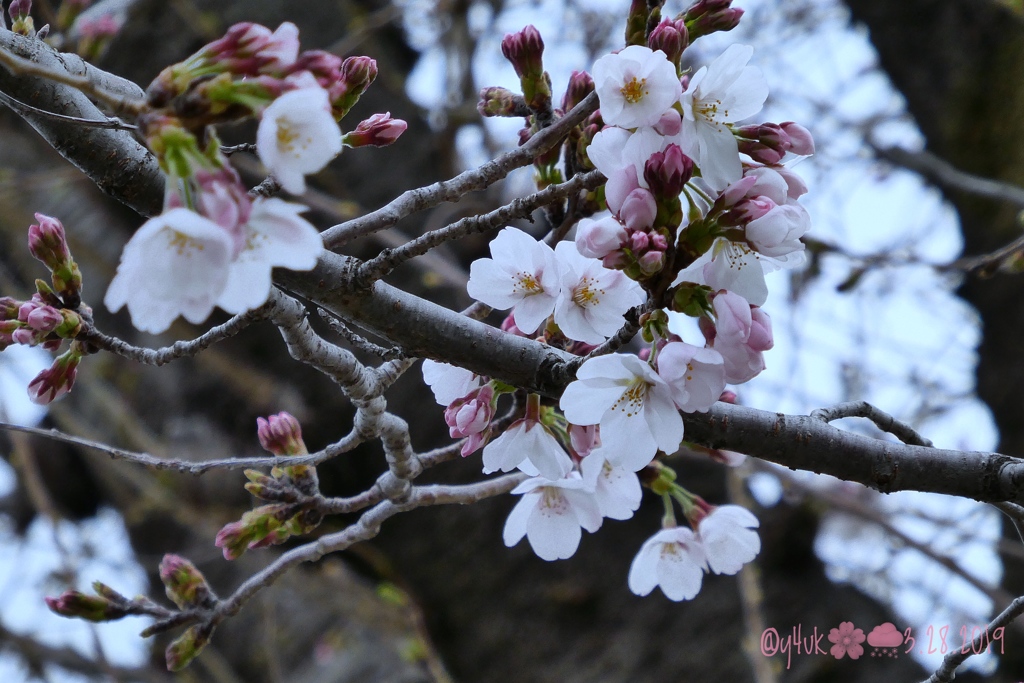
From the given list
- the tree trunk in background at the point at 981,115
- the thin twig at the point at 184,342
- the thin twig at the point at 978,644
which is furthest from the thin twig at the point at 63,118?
the tree trunk in background at the point at 981,115

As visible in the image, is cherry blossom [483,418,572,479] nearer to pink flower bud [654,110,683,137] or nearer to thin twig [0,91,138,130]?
pink flower bud [654,110,683,137]

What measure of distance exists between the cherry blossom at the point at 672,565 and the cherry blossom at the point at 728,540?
21 mm

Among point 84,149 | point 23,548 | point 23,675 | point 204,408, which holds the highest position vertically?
point 84,149

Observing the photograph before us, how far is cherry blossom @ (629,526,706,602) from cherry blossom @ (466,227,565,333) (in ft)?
1.49

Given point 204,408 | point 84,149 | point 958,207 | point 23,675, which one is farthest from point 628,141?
point 23,675

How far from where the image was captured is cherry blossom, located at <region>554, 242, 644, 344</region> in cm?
79

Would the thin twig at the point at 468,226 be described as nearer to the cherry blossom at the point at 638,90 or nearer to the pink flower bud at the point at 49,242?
the cherry blossom at the point at 638,90

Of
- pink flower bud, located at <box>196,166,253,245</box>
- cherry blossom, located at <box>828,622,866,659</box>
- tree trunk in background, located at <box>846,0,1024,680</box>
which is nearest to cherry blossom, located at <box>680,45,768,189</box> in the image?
pink flower bud, located at <box>196,166,253,245</box>

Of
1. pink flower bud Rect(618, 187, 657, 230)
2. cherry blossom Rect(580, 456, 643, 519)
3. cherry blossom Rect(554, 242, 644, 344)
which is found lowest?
cherry blossom Rect(580, 456, 643, 519)

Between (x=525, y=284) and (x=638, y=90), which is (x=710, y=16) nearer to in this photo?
(x=638, y=90)

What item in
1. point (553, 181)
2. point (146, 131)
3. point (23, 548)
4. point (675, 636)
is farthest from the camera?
point (23, 548)

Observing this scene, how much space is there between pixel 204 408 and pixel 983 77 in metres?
3.13

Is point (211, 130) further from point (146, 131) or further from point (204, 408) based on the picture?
point (204, 408)

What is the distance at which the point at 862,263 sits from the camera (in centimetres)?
216
